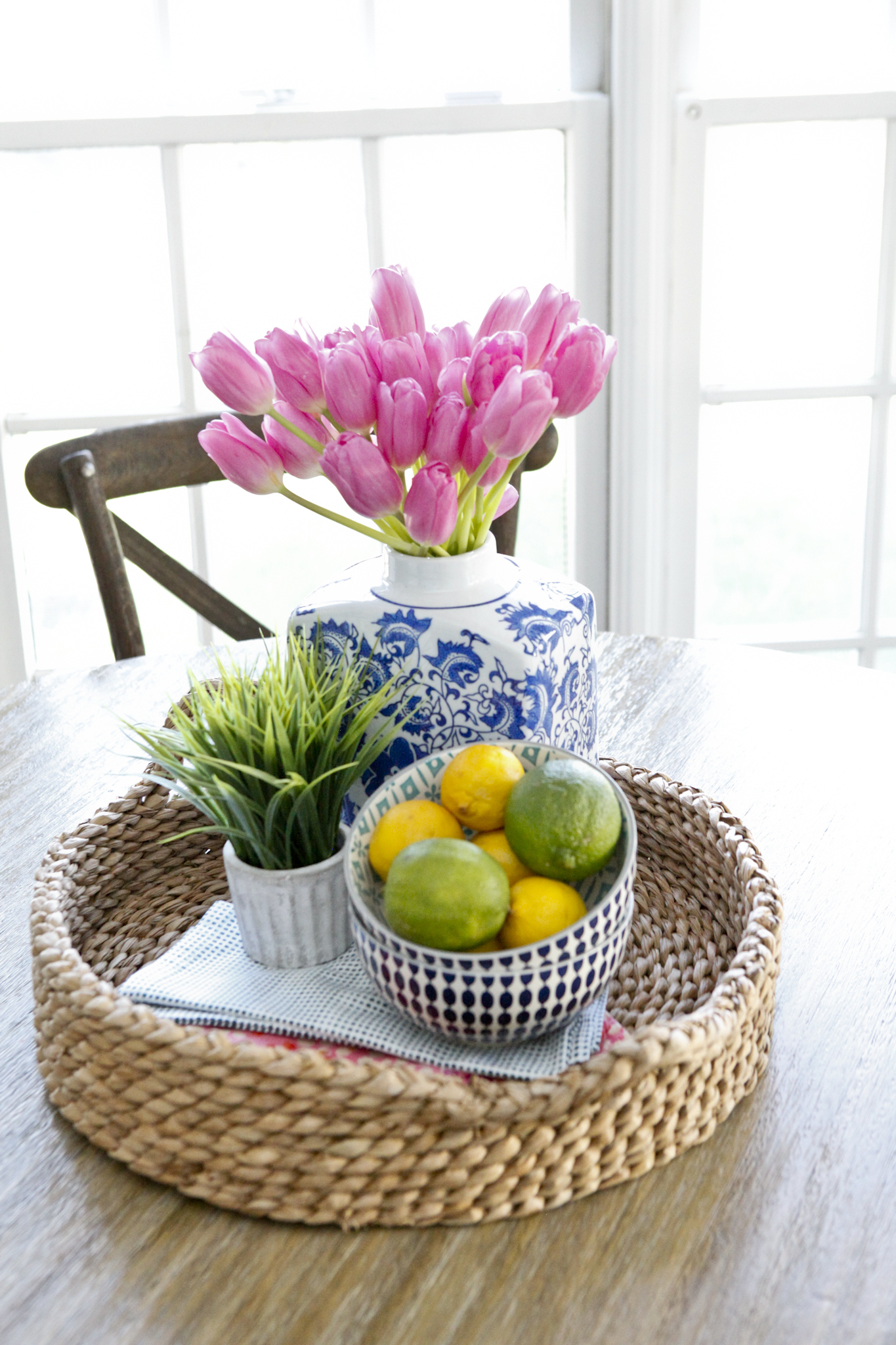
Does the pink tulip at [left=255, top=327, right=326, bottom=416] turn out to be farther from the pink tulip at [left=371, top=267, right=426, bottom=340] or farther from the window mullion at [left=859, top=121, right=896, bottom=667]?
the window mullion at [left=859, top=121, right=896, bottom=667]

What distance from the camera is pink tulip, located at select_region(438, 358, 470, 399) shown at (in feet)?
2.28

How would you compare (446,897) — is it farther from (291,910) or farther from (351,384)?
(351,384)

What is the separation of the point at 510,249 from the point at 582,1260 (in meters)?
1.71

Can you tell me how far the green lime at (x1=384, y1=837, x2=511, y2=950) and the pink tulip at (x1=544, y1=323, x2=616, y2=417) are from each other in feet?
0.91

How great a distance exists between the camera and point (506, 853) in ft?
2.17

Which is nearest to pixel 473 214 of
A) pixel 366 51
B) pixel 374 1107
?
pixel 366 51

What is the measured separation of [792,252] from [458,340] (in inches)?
57.6

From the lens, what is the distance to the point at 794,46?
6.24 ft

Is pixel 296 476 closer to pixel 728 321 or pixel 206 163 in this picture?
pixel 206 163

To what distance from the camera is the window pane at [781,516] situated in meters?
2.08

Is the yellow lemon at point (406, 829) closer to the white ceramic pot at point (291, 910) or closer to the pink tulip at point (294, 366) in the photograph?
the white ceramic pot at point (291, 910)

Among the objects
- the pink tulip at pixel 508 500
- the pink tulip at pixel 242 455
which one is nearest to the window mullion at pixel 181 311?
the pink tulip at pixel 508 500

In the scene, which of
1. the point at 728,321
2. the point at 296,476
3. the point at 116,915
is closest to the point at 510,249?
the point at 728,321

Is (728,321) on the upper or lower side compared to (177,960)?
upper
